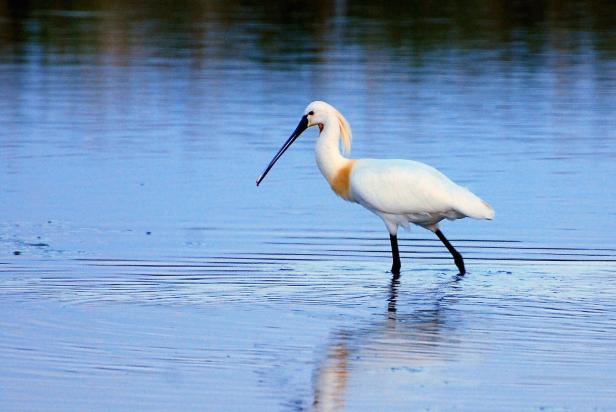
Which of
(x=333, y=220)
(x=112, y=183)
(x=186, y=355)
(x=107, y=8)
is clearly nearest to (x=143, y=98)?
(x=112, y=183)

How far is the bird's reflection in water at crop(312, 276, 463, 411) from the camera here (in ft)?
25.0

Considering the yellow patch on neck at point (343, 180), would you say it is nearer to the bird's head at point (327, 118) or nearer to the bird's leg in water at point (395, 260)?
the bird's head at point (327, 118)

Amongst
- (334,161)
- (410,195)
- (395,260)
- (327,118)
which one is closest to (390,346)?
(395,260)

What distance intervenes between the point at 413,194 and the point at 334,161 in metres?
0.84

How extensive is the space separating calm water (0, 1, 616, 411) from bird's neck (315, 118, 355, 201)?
0.42 metres

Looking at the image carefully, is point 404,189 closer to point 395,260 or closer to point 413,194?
point 413,194

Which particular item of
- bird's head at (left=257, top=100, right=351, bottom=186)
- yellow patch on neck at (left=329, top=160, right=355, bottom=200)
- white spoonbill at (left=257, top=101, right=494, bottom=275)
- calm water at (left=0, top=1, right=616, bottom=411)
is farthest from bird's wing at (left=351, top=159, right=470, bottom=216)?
bird's head at (left=257, top=100, right=351, bottom=186)

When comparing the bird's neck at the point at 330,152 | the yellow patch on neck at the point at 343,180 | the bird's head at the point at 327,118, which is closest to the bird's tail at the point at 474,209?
Result: the yellow patch on neck at the point at 343,180

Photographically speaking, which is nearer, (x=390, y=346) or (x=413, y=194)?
→ (x=390, y=346)

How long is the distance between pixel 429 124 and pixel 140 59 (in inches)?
354

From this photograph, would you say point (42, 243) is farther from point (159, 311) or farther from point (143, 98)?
point (143, 98)

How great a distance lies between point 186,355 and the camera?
8.21m

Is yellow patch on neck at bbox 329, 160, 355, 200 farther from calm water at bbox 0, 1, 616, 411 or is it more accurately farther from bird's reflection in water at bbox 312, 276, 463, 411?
bird's reflection in water at bbox 312, 276, 463, 411

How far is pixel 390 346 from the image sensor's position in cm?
847
